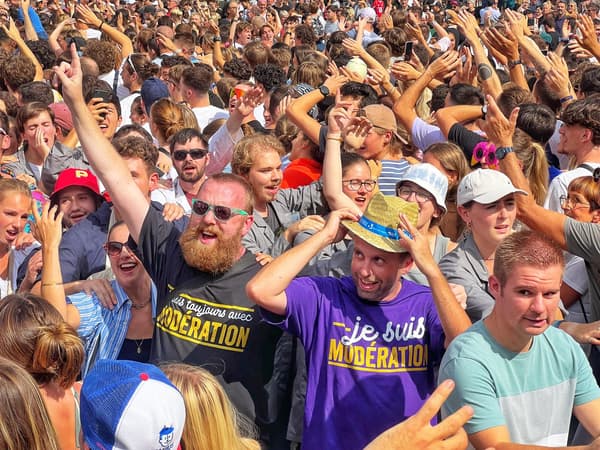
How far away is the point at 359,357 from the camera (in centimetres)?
361

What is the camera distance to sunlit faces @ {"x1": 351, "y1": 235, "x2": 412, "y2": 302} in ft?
12.0

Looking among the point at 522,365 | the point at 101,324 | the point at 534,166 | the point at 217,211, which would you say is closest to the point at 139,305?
the point at 101,324

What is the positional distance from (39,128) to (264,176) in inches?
96.7

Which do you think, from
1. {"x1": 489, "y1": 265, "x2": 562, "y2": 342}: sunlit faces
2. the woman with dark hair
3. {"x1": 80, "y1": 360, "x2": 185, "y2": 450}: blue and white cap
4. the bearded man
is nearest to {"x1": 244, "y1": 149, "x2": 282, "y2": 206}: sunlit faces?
the bearded man

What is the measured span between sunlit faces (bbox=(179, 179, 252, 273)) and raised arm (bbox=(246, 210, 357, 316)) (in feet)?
1.30

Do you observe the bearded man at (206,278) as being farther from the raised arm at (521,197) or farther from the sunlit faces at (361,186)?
the raised arm at (521,197)

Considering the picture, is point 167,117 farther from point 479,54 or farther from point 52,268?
point 52,268

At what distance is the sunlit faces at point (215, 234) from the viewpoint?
3.95 m

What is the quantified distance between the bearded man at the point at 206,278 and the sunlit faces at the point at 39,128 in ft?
9.13

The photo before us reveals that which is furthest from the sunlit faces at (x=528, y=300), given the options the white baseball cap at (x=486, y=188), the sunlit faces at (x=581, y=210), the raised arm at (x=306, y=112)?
the raised arm at (x=306, y=112)

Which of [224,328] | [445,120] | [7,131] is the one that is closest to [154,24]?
[7,131]

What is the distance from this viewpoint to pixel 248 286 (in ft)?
11.8

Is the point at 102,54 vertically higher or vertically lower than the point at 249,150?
lower

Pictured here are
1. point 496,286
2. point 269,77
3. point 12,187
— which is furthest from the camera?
point 269,77
